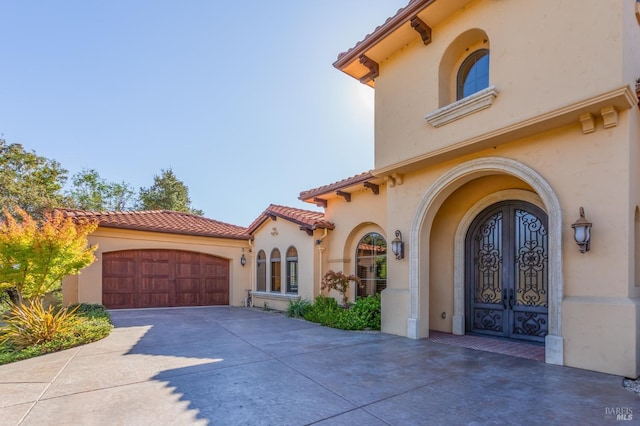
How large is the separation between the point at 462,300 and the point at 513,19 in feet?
20.5

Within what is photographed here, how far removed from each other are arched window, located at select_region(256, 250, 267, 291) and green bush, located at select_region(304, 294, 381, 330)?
16.7ft

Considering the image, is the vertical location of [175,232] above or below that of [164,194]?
below

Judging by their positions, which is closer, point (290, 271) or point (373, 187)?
point (373, 187)

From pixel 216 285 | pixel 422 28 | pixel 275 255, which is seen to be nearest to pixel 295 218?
pixel 275 255

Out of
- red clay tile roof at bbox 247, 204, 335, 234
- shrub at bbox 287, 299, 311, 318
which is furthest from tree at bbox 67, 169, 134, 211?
shrub at bbox 287, 299, 311, 318

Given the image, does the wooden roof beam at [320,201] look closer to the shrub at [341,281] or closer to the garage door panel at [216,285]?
the shrub at [341,281]

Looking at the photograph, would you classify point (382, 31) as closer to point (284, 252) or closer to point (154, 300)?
point (284, 252)

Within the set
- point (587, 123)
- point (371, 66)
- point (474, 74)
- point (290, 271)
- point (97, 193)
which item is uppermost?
point (371, 66)

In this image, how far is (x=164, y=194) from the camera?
1155 inches

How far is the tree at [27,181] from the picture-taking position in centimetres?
1875

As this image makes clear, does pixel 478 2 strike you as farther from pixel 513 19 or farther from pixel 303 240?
pixel 303 240

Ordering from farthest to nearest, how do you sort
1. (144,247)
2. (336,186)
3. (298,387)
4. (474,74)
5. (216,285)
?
1. (216,285)
2. (144,247)
3. (336,186)
4. (474,74)
5. (298,387)

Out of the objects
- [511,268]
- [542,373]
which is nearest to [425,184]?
[511,268]

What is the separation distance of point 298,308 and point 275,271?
3092 mm
